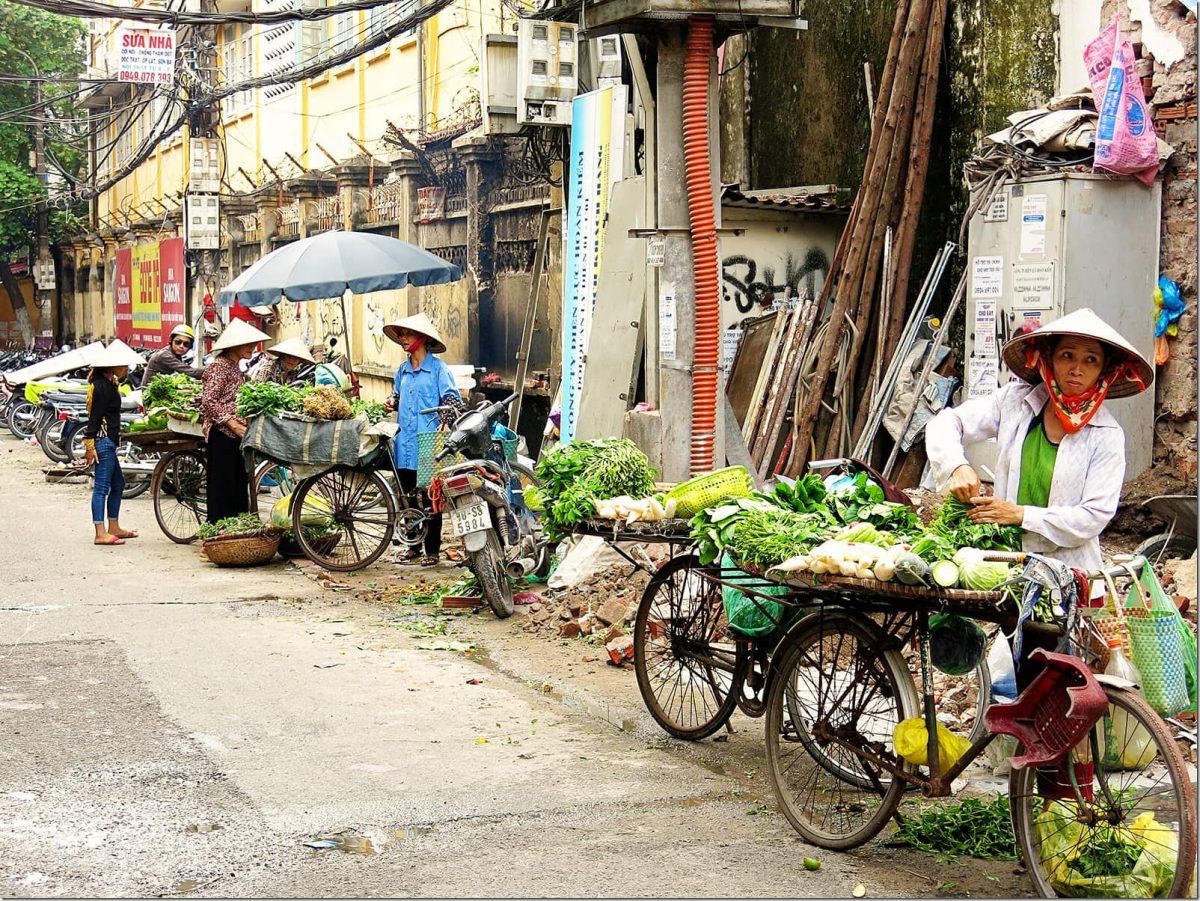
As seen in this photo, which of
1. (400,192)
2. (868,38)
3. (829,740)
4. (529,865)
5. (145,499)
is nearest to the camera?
(529,865)

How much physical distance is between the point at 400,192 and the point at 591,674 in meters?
13.0

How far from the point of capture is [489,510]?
31.1 feet

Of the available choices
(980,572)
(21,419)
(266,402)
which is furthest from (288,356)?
(21,419)

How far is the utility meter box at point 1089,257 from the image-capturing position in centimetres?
842

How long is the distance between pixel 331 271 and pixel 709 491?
317 inches

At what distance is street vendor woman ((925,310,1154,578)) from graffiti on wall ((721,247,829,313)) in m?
6.59

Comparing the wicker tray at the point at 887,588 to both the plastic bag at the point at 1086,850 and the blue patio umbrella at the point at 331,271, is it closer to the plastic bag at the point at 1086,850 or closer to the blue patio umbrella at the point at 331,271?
the plastic bag at the point at 1086,850

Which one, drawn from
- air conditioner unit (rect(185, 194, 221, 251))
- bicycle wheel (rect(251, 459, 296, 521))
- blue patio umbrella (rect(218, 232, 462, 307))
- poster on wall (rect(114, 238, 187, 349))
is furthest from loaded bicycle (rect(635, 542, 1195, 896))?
poster on wall (rect(114, 238, 187, 349))

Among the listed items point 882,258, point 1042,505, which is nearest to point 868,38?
point 882,258

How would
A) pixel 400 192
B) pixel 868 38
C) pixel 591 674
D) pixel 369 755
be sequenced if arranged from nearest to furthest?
pixel 369 755
pixel 591 674
pixel 868 38
pixel 400 192

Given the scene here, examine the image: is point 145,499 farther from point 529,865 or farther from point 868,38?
point 529,865

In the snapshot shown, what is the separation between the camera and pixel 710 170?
863 cm

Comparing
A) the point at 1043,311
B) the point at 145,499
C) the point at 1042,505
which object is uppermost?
the point at 1043,311

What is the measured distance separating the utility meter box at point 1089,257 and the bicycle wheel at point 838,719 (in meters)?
3.57
